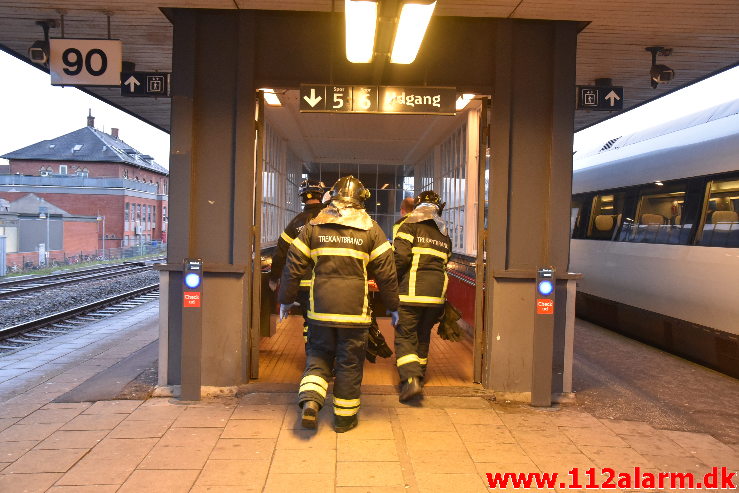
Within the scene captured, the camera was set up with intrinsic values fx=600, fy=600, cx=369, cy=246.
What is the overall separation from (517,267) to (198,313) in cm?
319

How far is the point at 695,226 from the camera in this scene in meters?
8.28

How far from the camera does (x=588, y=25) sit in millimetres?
6137

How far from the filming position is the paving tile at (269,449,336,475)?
14.0 ft

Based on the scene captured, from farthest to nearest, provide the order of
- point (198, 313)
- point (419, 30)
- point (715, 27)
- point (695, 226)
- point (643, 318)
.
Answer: point (643, 318)
point (695, 226)
point (715, 27)
point (198, 313)
point (419, 30)

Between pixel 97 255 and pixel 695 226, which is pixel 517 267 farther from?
pixel 97 255

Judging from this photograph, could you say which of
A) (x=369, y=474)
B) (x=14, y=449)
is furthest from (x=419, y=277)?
(x=14, y=449)

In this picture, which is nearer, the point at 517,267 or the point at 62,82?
the point at 517,267

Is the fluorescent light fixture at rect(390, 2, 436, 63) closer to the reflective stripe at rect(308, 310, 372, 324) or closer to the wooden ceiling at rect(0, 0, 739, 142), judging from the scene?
the wooden ceiling at rect(0, 0, 739, 142)

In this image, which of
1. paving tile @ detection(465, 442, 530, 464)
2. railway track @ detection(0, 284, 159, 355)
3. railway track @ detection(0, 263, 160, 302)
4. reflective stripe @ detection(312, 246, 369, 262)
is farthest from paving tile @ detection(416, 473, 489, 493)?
railway track @ detection(0, 263, 160, 302)

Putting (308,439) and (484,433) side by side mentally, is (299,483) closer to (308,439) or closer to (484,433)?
(308,439)

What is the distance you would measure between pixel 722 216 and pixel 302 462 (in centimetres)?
630

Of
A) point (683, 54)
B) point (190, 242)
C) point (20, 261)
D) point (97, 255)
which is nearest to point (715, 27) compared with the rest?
point (683, 54)

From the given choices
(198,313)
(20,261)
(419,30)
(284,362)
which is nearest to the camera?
(419,30)

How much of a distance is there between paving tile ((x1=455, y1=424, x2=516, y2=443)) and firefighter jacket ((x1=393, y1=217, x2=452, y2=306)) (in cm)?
136
